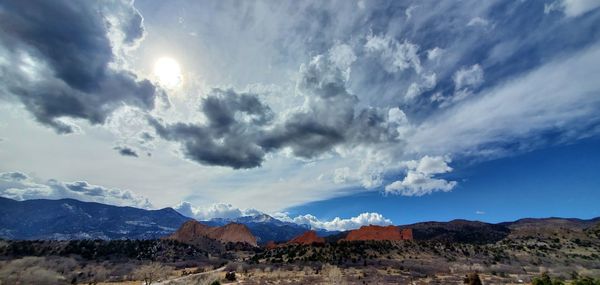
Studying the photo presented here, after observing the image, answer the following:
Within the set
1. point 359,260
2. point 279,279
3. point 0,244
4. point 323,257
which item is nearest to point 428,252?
point 359,260

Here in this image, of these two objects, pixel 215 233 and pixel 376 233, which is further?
pixel 215 233

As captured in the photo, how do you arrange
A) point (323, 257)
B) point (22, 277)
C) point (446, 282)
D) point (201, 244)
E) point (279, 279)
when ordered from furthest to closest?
point (201, 244) → point (323, 257) → point (22, 277) → point (279, 279) → point (446, 282)

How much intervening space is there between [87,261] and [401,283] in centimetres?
6970

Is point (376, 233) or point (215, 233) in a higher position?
point (215, 233)

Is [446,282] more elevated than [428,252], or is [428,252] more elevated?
[428,252]

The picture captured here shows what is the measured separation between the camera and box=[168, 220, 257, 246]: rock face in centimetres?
16219

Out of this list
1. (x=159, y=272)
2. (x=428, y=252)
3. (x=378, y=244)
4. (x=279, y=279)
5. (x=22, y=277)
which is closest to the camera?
(x=279, y=279)

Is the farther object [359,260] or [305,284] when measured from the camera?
[359,260]

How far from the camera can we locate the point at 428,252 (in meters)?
87.2

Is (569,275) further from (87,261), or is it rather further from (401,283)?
(87,261)

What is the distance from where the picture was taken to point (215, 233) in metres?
172

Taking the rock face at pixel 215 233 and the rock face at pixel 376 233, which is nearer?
the rock face at pixel 376 233

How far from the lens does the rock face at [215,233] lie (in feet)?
532

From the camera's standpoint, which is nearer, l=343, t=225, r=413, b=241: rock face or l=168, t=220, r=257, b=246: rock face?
l=343, t=225, r=413, b=241: rock face
